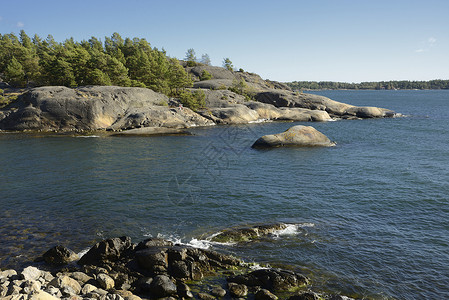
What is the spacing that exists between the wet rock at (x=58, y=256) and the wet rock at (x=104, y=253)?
2.19ft

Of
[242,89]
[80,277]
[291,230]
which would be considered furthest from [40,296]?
[242,89]

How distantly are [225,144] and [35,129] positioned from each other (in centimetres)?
4058

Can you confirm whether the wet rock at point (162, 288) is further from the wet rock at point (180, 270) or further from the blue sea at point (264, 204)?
the blue sea at point (264, 204)

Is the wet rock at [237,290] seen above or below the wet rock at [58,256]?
below

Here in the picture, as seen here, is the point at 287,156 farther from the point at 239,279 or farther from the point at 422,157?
the point at 239,279

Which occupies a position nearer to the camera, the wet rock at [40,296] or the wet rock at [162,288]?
the wet rock at [40,296]

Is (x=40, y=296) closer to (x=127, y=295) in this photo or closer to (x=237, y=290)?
(x=127, y=295)

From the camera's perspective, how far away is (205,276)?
1680cm

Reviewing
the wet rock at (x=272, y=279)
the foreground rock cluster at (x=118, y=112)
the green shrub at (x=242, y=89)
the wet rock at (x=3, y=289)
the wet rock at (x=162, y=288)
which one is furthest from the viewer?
the green shrub at (x=242, y=89)

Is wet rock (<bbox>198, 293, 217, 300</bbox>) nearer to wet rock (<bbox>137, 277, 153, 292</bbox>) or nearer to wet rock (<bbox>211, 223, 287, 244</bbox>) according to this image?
wet rock (<bbox>137, 277, 153, 292</bbox>)

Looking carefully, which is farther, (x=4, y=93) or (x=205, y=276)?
(x=4, y=93)

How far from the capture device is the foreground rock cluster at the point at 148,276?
1423 centimetres

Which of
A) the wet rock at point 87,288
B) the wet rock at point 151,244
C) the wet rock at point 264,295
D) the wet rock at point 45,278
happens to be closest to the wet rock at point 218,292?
the wet rock at point 264,295

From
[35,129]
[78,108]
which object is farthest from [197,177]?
[35,129]
